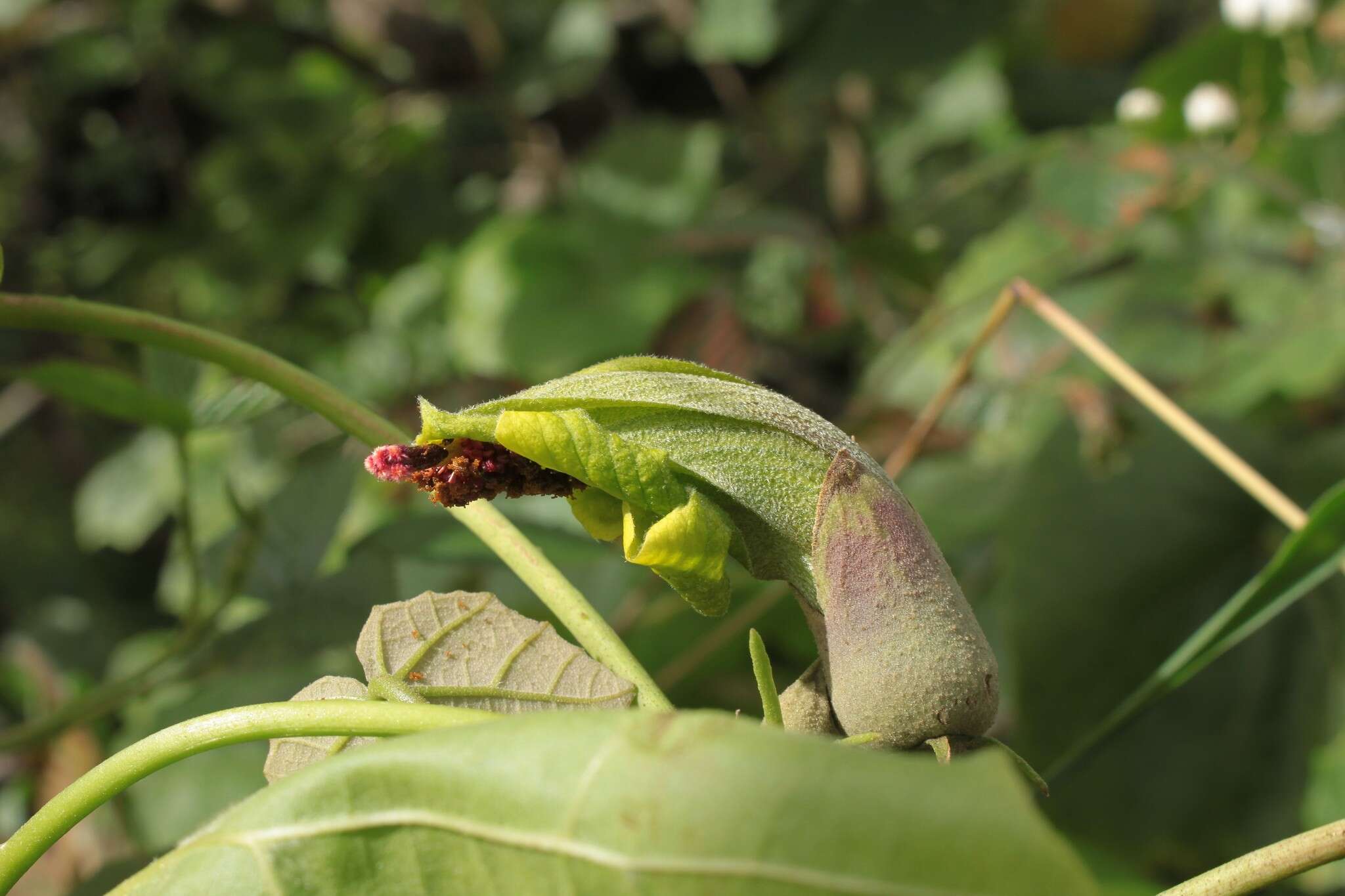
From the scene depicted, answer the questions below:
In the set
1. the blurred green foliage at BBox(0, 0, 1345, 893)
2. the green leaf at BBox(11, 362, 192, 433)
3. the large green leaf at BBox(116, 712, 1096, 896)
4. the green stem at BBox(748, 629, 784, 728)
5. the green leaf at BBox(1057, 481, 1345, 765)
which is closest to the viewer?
the large green leaf at BBox(116, 712, 1096, 896)

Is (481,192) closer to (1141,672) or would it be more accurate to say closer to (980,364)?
(980,364)

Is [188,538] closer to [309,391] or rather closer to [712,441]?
[309,391]

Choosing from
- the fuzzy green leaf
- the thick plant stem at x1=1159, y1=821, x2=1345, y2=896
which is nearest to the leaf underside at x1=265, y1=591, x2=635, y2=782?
the fuzzy green leaf

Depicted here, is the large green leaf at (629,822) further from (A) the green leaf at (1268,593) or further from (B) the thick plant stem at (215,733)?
(A) the green leaf at (1268,593)

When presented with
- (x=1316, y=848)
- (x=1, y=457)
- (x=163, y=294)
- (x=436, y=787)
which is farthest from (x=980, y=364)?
(x=1, y=457)

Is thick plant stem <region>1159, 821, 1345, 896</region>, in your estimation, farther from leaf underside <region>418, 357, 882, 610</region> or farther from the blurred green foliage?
the blurred green foliage

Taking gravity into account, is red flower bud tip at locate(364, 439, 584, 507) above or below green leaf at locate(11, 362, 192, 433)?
below

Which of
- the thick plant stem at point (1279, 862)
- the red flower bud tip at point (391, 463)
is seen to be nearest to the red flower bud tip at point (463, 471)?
the red flower bud tip at point (391, 463)
